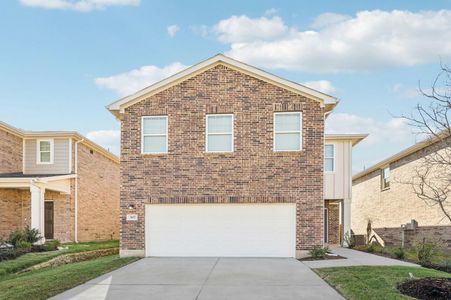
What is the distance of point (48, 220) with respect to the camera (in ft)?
70.5

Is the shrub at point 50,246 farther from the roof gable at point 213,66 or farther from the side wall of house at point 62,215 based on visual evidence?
the roof gable at point 213,66

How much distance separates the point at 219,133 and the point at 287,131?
252 cm

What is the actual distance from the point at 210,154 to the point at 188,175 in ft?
3.70

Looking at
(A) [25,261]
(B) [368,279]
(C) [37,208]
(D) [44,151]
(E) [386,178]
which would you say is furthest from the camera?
(E) [386,178]

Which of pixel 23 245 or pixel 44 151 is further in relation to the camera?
pixel 44 151

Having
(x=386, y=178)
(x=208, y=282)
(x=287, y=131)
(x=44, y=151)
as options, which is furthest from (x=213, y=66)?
(x=386, y=178)

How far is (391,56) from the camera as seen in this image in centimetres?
1809

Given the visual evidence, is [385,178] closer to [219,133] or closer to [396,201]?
[396,201]

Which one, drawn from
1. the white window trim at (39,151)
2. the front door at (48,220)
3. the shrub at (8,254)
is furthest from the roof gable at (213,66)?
the front door at (48,220)

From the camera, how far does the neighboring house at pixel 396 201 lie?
57.4 ft

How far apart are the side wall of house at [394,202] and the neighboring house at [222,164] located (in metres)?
5.85

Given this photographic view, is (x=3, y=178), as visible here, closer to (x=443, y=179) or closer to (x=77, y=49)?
(x=77, y=49)

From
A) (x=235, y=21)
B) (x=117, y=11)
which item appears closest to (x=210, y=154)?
(x=235, y=21)

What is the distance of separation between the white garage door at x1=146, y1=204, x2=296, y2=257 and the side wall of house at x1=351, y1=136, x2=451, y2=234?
6576 mm
